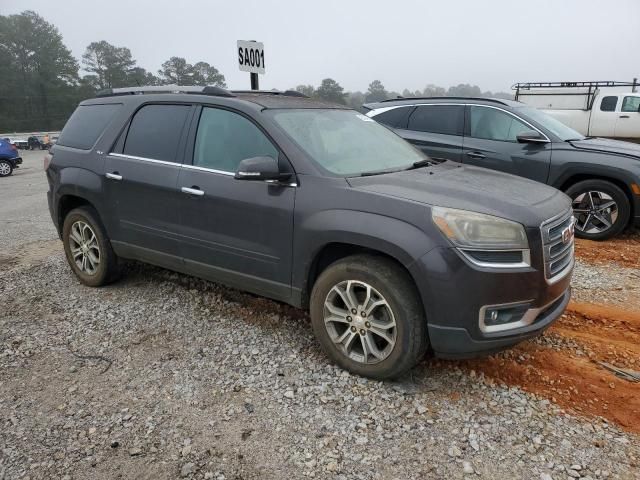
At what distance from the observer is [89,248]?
4.71 metres

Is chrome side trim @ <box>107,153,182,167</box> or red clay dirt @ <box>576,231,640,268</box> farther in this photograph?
red clay dirt @ <box>576,231,640,268</box>

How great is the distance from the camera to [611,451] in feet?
8.05

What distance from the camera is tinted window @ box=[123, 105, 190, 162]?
396cm

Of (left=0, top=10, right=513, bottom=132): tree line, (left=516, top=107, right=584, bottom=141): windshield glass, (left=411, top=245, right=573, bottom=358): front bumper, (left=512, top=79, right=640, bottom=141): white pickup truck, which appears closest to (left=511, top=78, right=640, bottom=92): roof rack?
(left=512, top=79, right=640, bottom=141): white pickup truck

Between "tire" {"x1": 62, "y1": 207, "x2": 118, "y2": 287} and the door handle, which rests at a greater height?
the door handle

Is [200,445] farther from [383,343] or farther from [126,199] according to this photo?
[126,199]

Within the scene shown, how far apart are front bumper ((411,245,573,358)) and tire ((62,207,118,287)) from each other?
10.2 feet

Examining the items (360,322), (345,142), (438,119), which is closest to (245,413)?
(360,322)

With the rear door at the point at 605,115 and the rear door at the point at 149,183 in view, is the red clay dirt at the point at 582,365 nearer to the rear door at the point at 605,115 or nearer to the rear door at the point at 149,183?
the rear door at the point at 149,183

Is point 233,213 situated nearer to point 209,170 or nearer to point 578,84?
point 209,170

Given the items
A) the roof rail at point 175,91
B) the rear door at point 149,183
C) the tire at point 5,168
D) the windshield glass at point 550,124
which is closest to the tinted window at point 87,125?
the roof rail at point 175,91

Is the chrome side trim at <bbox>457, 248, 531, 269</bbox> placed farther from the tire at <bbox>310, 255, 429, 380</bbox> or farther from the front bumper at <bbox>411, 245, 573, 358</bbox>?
the tire at <bbox>310, 255, 429, 380</bbox>

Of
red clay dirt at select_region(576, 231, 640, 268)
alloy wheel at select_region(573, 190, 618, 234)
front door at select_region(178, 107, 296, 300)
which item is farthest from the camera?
alloy wheel at select_region(573, 190, 618, 234)

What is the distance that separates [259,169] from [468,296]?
4.94 feet
